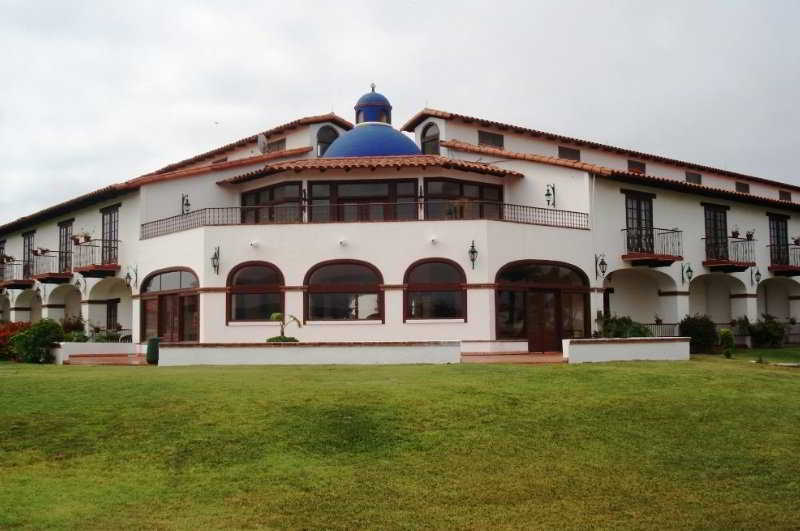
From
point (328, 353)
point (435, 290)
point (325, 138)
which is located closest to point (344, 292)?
point (435, 290)

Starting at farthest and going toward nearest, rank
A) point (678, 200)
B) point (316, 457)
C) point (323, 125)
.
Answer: point (323, 125), point (678, 200), point (316, 457)

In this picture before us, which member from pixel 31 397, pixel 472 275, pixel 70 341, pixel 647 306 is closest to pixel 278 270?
pixel 472 275

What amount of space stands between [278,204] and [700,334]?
16.9m

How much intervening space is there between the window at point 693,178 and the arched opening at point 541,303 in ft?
44.6

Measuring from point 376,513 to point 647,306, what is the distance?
83.0ft

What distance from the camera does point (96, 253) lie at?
33062 mm

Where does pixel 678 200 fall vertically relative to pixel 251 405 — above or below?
above

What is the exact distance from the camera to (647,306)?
104 feet

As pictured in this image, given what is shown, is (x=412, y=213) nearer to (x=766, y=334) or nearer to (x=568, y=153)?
(x=568, y=153)

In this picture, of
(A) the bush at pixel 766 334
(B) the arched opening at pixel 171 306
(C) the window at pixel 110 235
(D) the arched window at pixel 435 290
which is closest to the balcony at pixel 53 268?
(C) the window at pixel 110 235

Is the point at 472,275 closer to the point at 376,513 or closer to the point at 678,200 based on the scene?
the point at 678,200

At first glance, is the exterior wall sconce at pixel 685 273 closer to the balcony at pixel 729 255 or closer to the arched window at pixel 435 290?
the balcony at pixel 729 255

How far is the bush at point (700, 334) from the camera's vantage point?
2977 cm

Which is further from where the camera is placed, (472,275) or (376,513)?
(472,275)
